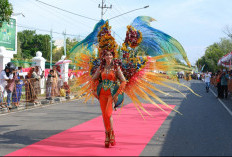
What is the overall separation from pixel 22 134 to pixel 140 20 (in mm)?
3993

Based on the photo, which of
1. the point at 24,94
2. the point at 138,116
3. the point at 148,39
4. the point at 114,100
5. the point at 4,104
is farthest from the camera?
the point at 24,94

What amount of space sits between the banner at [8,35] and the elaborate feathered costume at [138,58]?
1436cm

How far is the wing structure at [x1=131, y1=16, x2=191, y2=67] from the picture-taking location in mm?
5844

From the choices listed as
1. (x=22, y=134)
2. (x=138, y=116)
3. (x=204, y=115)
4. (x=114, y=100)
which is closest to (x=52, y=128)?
(x=22, y=134)

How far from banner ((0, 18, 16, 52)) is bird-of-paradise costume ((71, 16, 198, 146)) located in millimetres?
14306

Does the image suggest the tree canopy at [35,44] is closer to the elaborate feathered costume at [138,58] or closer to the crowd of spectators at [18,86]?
the crowd of spectators at [18,86]

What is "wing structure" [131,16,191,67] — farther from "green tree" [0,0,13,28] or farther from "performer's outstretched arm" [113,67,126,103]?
"green tree" [0,0,13,28]

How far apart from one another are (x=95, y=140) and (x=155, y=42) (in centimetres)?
265

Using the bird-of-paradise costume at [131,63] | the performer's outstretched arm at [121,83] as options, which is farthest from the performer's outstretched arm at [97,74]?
the performer's outstretched arm at [121,83]

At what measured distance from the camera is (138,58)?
559cm

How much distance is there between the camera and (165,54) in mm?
5723

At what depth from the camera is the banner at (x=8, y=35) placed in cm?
1856

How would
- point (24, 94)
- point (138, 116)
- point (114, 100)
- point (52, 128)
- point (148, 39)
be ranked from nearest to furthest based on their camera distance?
point (114, 100)
point (148, 39)
point (52, 128)
point (138, 116)
point (24, 94)

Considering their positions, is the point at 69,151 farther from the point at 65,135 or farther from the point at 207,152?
the point at 207,152
